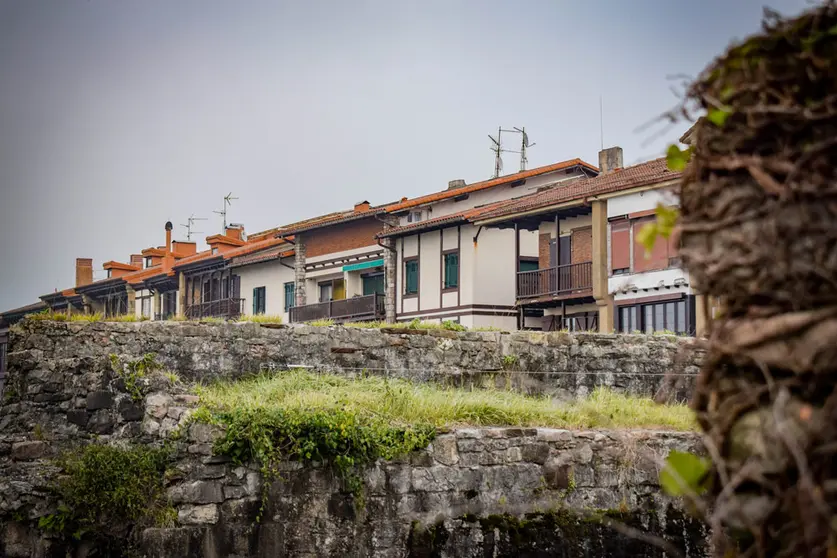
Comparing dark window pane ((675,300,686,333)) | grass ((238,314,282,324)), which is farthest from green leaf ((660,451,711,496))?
dark window pane ((675,300,686,333))

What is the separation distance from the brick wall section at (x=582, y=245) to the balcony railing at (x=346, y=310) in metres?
8.85

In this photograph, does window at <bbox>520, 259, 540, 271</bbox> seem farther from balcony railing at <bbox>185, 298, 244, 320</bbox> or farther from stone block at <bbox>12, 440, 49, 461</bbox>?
stone block at <bbox>12, 440, 49, 461</bbox>

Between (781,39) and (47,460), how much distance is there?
13532mm

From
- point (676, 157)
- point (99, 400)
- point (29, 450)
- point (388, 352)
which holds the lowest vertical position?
point (29, 450)

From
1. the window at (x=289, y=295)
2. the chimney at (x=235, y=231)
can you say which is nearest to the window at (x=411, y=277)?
the window at (x=289, y=295)

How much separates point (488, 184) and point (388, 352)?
22.0 metres

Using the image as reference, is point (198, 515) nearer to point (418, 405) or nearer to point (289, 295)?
point (418, 405)

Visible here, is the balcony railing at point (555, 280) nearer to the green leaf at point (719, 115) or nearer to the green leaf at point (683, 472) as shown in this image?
the green leaf at point (719, 115)

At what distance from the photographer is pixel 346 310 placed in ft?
138

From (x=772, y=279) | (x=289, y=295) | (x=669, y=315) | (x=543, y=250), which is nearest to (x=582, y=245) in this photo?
(x=543, y=250)

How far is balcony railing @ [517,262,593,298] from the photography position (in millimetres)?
32931

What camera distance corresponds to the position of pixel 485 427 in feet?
43.1

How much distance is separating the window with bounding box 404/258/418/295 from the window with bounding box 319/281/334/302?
576 cm

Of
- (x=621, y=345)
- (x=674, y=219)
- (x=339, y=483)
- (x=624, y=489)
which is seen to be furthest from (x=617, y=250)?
(x=674, y=219)
